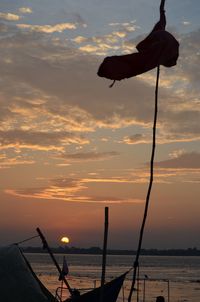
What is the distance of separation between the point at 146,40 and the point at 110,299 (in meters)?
9.91

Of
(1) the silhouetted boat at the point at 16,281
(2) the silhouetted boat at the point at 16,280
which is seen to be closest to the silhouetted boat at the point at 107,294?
(2) the silhouetted boat at the point at 16,280

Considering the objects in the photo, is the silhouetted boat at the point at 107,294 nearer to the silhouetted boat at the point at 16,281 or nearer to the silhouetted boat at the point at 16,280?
the silhouetted boat at the point at 16,280

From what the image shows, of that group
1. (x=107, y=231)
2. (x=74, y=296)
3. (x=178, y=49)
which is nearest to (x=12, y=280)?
(x=107, y=231)

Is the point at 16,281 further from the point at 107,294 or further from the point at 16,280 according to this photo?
the point at 107,294

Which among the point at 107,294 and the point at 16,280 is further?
the point at 107,294

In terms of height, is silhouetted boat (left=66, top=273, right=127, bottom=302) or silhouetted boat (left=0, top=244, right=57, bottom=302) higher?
silhouetted boat (left=66, top=273, right=127, bottom=302)

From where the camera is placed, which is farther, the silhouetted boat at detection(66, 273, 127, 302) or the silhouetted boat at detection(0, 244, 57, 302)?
the silhouetted boat at detection(66, 273, 127, 302)

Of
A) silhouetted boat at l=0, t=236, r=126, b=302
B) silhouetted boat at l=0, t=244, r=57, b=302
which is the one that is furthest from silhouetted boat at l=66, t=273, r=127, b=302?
silhouetted boat at l=0, t=244, r=57, b=302

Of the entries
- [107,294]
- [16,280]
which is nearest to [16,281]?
[16,280]

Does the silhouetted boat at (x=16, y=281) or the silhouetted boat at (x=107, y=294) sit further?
the silhouetted boat at (x=107, y=294)

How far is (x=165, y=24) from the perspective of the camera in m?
8.84

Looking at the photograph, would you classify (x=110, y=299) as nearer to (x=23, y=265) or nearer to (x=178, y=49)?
(x=23, y=265)

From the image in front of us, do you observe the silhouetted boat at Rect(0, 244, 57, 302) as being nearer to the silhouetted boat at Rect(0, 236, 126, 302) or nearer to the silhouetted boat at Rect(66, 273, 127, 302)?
the silhouetted boat at Rect(0, 236, 126, 302)

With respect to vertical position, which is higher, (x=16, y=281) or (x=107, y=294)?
(x=107, y=294)
